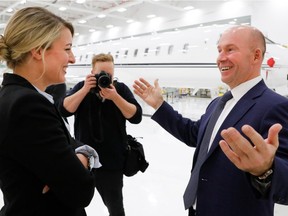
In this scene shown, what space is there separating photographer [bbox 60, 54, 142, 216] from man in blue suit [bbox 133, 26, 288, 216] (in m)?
0.73

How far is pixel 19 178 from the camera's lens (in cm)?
116

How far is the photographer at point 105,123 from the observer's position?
236 cm

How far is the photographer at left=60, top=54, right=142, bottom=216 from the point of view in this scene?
236cm

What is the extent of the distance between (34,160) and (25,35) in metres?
0.55

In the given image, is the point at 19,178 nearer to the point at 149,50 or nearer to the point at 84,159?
the point at 84,159

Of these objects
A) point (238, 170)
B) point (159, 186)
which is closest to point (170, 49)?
point (159, 186)

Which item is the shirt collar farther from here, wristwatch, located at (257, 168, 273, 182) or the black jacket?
the black jacket

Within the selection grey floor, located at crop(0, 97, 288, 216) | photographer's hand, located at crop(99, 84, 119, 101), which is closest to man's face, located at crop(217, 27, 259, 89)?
photographer's hand, located at crop(99, 84, 119, 101)

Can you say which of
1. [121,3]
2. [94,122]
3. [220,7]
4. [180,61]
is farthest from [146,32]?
[94,122]

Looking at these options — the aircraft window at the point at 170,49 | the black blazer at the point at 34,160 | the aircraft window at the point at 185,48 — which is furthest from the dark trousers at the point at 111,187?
the aircraft window at the point at 170,49

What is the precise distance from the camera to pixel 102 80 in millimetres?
2400

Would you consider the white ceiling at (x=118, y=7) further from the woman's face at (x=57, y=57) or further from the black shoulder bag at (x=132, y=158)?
the woman's face at (x=57, y=57)

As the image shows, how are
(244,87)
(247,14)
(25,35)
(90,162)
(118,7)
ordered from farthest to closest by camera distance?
(118,7) < (247,14) < (244,87) < (90,162) < (25,35)

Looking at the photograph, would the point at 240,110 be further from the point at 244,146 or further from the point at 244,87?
the point at 244,146
